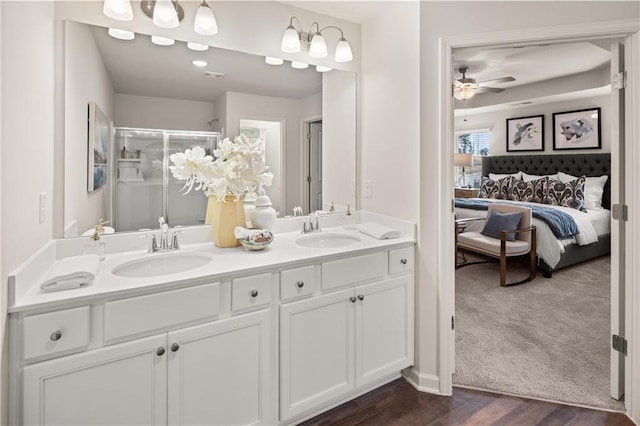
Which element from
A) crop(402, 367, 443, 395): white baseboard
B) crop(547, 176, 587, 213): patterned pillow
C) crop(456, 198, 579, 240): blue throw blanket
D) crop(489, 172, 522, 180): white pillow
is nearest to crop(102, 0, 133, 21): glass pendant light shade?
crop(402, 367, 443, 395): white baseboard

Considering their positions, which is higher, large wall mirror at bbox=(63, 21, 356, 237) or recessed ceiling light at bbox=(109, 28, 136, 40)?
recessed ceiling light at bbox=(109, 28, 136, 40)

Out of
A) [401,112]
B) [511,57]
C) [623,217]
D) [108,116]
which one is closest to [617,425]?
[623,217]

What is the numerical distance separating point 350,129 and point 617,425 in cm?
230

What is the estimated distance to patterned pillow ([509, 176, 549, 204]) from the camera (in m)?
5.44

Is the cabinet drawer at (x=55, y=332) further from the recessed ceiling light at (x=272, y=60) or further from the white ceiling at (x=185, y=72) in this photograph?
the recessed ceiling light at (x=272, y=60)

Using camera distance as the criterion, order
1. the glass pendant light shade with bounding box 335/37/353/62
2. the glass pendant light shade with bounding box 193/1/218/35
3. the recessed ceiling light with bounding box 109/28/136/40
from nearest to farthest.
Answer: the recessed ceiling light with bounding box 109/28/136/40 → the glass pendant light shade with bounding box 193/1/218/35 → the glass pendant light shade with bounding box 335/37/353/62

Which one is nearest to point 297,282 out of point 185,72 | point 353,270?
point 353,270

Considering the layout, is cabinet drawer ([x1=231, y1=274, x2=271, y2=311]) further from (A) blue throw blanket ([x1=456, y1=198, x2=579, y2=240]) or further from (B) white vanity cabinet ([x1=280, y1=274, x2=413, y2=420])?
(A) blue throw blanket ([x1=456, y1=198, x2=579, y2=240])

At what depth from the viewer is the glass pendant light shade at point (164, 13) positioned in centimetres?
181

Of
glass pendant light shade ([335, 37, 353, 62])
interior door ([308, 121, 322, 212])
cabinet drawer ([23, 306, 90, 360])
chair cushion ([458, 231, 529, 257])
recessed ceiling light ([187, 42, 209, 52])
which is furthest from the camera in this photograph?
chair cushion ([458, 231, 529, 257])

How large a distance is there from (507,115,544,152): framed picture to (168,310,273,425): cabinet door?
6.27m

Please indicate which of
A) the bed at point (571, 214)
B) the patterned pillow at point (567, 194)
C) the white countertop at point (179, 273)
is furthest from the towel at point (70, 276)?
the patterned pillow at point (567, 194)

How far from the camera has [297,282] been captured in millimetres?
1731

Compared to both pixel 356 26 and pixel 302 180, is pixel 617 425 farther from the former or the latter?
pixel 356 26
